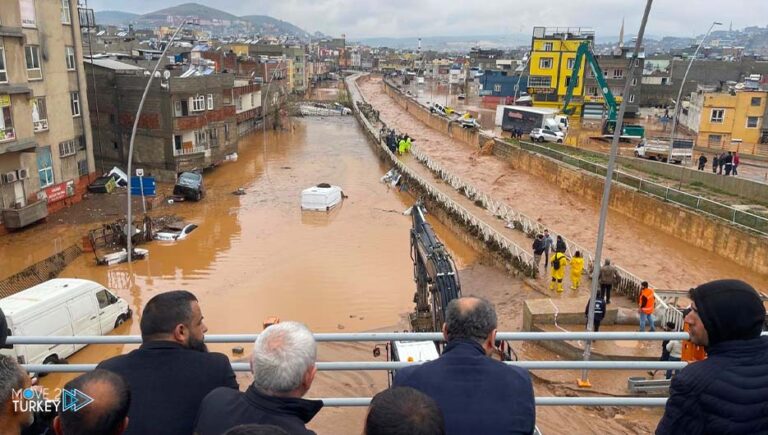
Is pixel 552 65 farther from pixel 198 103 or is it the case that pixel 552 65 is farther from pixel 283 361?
pixel 283 361

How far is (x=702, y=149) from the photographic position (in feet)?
135

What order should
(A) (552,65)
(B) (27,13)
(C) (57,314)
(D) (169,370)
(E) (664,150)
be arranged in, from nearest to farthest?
(D) (169,370)
(C) (57,314)
(B) (27,13)
(E) (664,150)
(A) (552,65)

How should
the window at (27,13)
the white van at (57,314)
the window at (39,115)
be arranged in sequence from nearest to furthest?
the white van at (57,314) → the window at (27,13) → the window at (39,115)

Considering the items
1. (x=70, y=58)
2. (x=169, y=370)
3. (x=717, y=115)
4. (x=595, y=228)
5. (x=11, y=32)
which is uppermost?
(x=11, y=32)

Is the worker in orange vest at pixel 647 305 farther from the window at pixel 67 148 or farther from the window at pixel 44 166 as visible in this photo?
the window at pixel 67 148

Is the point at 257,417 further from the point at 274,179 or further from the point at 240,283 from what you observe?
the point at 274,179

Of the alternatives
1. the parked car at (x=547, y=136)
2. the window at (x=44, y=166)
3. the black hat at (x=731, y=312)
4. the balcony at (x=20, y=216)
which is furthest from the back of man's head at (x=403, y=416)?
the parked car at (x=547, y=136)

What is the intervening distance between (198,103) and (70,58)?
8541mm

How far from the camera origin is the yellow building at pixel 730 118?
4197 centimetres

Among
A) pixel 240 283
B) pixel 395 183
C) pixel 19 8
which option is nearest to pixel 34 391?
pixel 240 283

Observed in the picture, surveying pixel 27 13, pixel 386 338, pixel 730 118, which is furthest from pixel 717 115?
pixel 386 338

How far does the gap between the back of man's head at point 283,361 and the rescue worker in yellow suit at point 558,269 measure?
15.3 meters

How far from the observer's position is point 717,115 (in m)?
43.6

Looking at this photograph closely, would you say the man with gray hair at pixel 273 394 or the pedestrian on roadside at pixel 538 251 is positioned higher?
the man with gray hair at pixel 273 394
